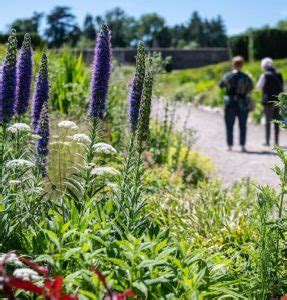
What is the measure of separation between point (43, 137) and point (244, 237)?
6.73 feet

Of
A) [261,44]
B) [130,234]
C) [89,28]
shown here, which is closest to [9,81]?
[130,234]

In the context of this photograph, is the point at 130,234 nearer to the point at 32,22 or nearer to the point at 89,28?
the point at 32,22

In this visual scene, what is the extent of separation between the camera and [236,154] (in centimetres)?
1225

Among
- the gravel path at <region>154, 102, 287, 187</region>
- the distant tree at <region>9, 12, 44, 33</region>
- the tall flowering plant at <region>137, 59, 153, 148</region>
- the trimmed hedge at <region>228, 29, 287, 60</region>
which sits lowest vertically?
A: the gravel path at <region>154, 102, 287, 187</region>

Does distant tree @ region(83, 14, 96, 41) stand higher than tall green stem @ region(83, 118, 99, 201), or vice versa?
distant tree @ region(83, 14, 96, 41)

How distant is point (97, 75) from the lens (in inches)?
164

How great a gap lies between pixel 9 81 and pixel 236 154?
Result: 882cm

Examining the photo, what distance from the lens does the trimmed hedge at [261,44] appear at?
125 ft

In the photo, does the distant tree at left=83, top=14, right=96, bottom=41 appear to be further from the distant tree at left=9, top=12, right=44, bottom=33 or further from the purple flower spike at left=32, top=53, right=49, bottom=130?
the purple flower spike at left=32, top=53, right=49, bottom=130

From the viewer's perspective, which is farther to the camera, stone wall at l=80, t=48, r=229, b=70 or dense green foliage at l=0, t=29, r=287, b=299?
stone wall at l=80, t=48, r=229, b=70

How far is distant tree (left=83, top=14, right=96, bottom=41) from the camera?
130 meters

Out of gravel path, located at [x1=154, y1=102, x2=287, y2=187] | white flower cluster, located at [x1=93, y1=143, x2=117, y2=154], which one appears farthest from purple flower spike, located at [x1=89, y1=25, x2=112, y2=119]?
gravel path, located at [x1=154, y1=102, x2=287, y2=187]

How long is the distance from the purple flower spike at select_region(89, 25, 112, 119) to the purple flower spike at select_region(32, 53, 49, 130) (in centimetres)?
38

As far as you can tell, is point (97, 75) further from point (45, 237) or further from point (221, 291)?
point (221, 291)
